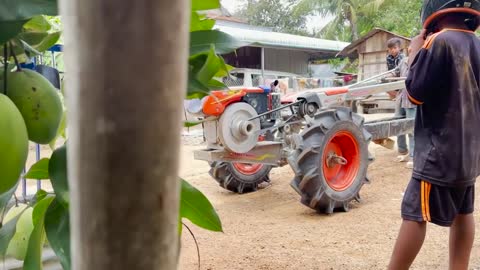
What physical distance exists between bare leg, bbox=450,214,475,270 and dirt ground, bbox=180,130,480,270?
91 cm

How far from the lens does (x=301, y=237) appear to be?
13.0 ft

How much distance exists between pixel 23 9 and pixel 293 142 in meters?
4.13

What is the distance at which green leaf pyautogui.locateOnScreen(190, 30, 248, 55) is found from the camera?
83cm

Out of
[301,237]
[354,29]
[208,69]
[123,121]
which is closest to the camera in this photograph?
[123,121]

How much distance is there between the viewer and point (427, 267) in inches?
130

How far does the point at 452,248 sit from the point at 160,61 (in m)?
2.49

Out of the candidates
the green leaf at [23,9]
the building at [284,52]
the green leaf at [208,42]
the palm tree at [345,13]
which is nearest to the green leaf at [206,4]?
the green leaf at [208,42]

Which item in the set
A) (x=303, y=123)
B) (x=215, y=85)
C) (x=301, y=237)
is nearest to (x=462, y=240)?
(x=301, y=237)

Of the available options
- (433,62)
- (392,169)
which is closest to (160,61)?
(433,62)

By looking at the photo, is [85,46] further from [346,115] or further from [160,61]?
[346,115]

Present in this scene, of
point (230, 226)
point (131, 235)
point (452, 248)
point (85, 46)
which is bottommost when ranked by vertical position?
point (230, 226)

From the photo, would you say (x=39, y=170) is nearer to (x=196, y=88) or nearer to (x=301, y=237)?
(x=196, y=88)

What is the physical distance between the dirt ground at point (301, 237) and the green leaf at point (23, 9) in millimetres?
2547

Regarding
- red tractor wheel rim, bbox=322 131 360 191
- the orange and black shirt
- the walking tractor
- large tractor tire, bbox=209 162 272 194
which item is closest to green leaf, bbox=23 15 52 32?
the orange and black shirt
